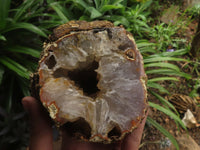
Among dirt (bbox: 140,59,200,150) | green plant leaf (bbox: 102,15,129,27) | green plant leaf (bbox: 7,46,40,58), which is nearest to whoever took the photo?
green plant leaf (bbox: 7,46,40,58)

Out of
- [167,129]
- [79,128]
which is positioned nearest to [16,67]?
[79,128]

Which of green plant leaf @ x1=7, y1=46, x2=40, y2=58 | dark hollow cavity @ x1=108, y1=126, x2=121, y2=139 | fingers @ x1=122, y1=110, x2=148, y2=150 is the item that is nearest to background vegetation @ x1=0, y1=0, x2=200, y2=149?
green plant leaf @ x1=7, y1=46, x2=40, y2=58

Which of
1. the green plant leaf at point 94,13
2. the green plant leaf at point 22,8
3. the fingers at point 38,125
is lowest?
the fingers at point 38,125

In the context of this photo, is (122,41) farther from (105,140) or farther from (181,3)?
(181,3)

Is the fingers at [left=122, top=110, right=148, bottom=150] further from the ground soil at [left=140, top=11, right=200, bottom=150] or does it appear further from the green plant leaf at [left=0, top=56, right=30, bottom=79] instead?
the green plant leaf at [left=0, top=56, right=30, bottom=79]

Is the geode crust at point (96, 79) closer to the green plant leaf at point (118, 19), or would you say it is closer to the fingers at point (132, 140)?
the fingers at point (132, 140)

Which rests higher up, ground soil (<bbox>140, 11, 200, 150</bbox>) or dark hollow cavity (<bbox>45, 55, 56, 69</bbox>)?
dark hollow cavity (<bbox>45, 55, 56, 69</bbox>)

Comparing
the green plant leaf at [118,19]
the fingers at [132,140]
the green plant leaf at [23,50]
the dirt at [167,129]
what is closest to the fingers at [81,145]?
the fingers at [132,140]

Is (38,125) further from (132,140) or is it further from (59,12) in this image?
(59,12)
